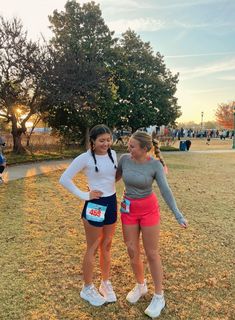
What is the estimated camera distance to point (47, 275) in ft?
15.2

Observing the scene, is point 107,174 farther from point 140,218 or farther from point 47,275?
point 47,275

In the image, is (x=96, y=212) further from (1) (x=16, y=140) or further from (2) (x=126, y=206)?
(1) (x=16, y=140)

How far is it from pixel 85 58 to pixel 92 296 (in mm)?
23033

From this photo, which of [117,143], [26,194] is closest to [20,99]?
[26,194]

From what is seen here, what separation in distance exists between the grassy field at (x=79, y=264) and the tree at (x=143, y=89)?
22.1 meters

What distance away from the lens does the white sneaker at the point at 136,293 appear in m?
3.96

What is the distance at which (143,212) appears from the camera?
11.9 ft

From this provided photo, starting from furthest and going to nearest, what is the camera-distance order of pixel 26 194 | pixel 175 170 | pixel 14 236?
pixel 175 170
pixel 26 194
pixel 14 236

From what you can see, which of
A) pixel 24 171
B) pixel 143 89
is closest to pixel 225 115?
pixel 143 89

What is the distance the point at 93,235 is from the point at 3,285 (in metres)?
1.47

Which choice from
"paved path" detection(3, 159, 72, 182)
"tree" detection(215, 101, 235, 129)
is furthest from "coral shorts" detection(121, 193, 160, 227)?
"tree" detection(215, 101, 235, 129)

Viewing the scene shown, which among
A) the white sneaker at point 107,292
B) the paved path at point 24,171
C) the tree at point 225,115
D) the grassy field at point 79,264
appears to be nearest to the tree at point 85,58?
the paved path at point 24,171

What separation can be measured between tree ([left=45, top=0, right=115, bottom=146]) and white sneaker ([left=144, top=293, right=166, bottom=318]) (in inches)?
722

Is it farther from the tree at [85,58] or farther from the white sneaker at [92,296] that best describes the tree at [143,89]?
the white sneaker at [92,296]
